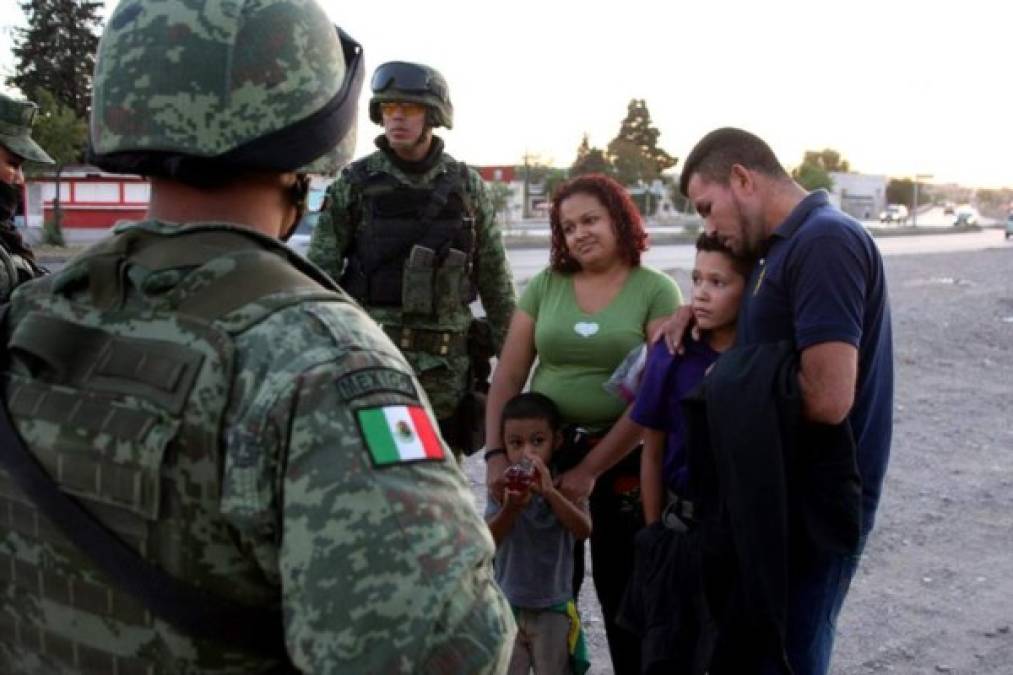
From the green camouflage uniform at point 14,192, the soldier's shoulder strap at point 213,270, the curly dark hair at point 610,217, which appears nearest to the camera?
the soldier's shoulder strap at point 213,270

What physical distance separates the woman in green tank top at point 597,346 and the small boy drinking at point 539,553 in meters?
0.08

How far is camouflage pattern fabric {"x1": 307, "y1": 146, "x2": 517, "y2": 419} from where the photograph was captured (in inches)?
159

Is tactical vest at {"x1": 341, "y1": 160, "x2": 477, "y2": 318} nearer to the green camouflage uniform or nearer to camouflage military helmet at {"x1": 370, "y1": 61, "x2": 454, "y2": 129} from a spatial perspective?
camouflage military helmet at {"x1": 370, "y1": 61, "x2": 454, "y2": 129}

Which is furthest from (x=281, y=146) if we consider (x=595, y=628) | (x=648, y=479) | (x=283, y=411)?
(x=595, y=628)

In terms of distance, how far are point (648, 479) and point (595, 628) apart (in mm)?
1302

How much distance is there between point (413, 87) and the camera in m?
3.97

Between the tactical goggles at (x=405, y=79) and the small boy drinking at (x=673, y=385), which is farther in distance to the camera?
the tactical goggles at (x=405, y=79)

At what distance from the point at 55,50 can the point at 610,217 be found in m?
46.7

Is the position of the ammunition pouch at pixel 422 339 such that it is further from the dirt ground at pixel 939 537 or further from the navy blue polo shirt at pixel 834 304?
the navy blue polo shirt at pixel 834 304

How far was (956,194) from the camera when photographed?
19588cm

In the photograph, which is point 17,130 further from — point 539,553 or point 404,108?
point 539,553

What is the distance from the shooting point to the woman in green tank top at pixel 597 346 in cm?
341

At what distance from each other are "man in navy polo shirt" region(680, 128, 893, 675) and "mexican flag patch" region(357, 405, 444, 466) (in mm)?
1421

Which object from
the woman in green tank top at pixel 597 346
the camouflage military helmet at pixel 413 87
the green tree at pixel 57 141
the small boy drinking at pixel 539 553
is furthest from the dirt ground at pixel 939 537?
the green tree at pixel 57 141
